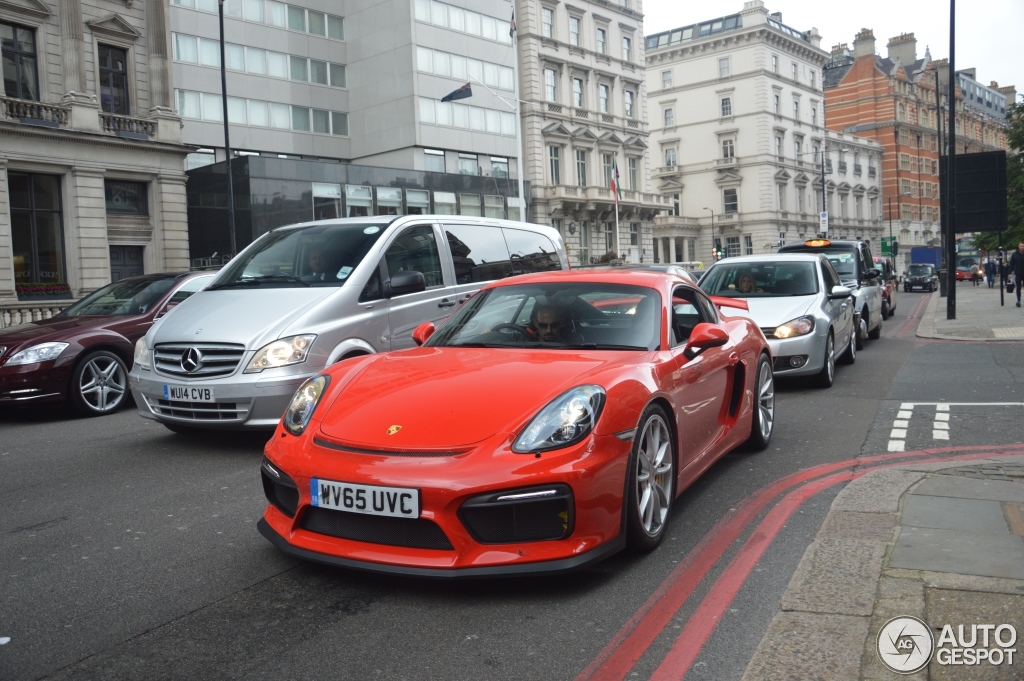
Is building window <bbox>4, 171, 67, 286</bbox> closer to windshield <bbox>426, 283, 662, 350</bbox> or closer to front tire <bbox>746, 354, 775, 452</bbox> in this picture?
windshield <bbox>426, 283, 662, 350</bbox>

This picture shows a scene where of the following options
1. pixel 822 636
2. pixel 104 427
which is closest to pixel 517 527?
pixel 822 636

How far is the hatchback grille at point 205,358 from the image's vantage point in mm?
6824

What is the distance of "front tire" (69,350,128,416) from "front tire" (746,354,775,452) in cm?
660

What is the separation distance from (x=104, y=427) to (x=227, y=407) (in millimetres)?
2539

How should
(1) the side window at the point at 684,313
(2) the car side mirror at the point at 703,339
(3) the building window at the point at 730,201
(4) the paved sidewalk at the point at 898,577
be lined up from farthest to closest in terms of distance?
1. (3) the building window at the point at 730,201
2. (1) the side window at the point at 684,313
3. (2) the car side mirror at the point at 703,339
4. (4) the paved sidewalk at the point at 898,577

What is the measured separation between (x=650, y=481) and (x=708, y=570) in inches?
19.4

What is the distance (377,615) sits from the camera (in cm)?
358

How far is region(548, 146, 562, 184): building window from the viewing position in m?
57.7

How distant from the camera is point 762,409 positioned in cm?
676

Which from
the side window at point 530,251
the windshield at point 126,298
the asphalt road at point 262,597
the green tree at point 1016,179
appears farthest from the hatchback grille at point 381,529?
the green tree at point 1016,179

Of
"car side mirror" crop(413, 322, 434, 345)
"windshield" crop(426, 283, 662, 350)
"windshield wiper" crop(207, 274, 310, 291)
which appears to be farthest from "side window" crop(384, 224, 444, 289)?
"windshield" crop(426, 283, 662, 350)

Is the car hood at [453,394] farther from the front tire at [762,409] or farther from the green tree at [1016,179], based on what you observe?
the green tree at [1016,179]

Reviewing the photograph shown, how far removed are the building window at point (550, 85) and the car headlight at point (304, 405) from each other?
55036mm

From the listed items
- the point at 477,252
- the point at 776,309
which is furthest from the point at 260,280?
the point at 776,309
